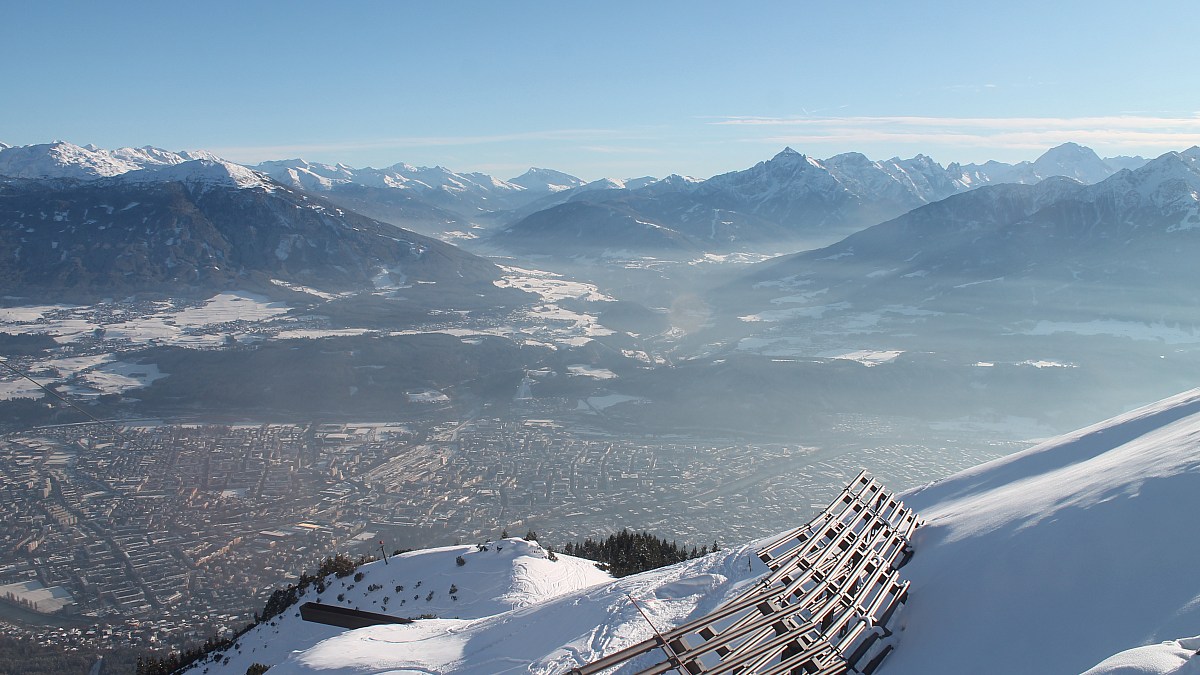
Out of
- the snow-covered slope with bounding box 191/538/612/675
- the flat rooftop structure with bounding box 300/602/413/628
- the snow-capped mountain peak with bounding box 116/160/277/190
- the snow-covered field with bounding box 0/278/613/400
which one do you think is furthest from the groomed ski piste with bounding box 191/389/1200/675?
the snow-capped mountain peak with bounding box 116/160/277/190

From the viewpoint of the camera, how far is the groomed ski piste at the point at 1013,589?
23.4 feet

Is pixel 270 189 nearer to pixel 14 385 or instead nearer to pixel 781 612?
pixel 14 385

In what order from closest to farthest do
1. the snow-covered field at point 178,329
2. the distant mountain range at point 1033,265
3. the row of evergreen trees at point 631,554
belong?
the row of evergreen trees at point 631,554, the snow-covered field at point 178,329, the distant mountain range at point 1033,265

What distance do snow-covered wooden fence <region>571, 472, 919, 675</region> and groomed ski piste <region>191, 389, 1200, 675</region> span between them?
1.07 ft

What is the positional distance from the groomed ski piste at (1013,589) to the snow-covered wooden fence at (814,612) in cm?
33

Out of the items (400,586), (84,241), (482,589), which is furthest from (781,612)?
(84,241)

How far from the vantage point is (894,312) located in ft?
350

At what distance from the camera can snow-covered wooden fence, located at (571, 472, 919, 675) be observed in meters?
6.92

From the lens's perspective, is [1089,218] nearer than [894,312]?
No

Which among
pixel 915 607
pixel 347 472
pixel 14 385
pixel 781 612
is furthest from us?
pixel 14 385

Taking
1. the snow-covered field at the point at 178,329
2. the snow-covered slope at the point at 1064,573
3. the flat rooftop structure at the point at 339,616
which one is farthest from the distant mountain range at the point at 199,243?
the snow-covered slope at the point at 1064,573

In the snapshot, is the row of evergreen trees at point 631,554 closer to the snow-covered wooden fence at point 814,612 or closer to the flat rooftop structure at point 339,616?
the flat rooftop structure at point 339,616

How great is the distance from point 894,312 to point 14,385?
350ft

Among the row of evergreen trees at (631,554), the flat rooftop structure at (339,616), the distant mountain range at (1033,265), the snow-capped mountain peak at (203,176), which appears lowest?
the row of evergreen trees at (631,554)
